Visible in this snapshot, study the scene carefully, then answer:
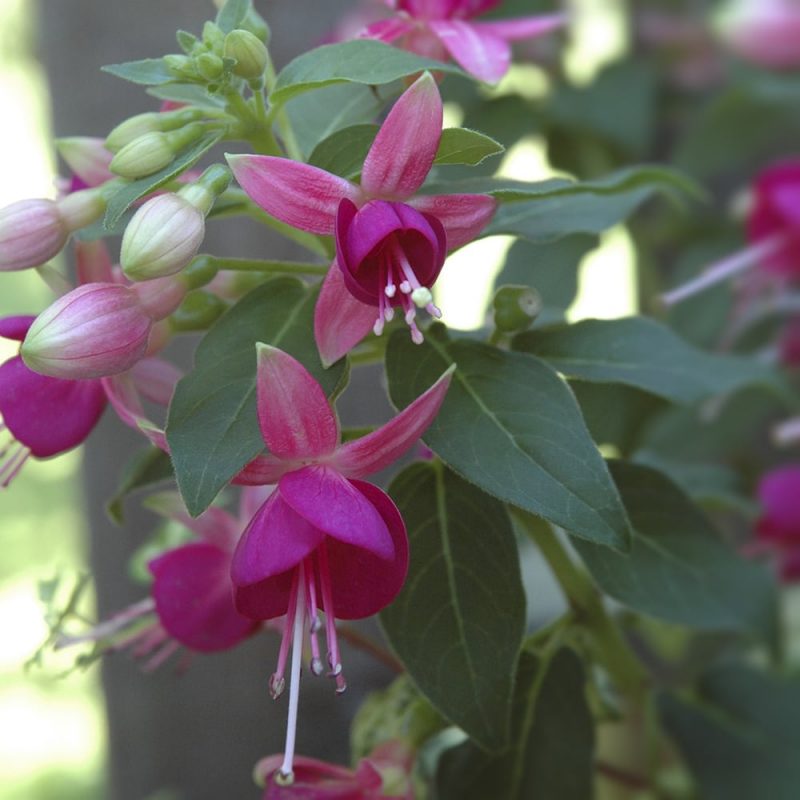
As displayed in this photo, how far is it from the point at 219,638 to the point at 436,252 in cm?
21

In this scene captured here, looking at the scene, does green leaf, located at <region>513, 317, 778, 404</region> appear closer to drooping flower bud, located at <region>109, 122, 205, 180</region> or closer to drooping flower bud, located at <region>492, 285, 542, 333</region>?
drooping flower bud, located at <region>492, 285, 542, 333</region>

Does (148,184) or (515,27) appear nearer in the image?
(148,184)

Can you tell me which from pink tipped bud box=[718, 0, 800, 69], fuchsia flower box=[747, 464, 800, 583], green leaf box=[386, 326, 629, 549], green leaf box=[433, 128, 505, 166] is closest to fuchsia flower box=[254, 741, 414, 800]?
green leaf box=[386, 326, 629, 549]

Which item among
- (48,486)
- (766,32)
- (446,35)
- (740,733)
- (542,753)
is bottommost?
(48,486)

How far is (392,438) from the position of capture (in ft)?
1.38

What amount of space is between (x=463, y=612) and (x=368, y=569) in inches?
3.2

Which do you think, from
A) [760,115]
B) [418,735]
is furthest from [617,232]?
[418,735]

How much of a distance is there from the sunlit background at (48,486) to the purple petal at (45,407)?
152 mm

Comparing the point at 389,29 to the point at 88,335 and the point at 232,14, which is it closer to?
the point at 232,14

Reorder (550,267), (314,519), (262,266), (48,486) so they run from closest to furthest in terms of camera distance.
Answer: (314,519) → (262,266) → (550,267) → (48,486)

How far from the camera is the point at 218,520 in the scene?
1.77 ft

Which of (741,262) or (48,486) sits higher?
(741,262)

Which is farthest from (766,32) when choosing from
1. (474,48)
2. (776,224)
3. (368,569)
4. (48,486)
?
(48,486)

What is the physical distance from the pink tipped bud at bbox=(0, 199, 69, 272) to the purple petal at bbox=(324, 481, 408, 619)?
16 cm
